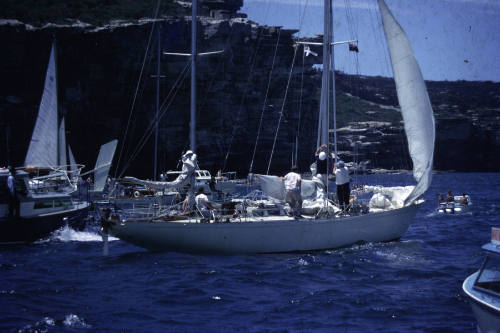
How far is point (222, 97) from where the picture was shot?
2579 inches

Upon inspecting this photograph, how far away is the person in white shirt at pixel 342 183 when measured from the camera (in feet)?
59.6

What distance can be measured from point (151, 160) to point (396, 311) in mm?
56043

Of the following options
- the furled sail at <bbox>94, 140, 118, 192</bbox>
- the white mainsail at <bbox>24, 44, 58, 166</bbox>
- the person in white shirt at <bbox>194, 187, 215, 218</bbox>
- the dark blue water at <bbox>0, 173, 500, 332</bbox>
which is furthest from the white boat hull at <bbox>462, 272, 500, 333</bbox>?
the furled sail at <bbox>94, 140, 118, 192</bbox>

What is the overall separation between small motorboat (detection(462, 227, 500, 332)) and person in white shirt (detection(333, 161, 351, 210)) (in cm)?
917

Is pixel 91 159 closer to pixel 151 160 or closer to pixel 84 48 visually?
pixel 151 160

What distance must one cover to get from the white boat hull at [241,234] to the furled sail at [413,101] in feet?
9.29

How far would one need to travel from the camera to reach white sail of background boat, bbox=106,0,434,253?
16.4 meters

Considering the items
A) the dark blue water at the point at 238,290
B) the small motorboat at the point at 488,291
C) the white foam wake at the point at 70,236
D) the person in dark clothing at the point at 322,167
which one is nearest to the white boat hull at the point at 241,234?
the dark blue water at the point at 238,290

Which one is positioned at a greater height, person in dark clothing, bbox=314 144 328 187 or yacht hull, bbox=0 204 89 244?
person in dark clothing, bbox=314 144 328 187

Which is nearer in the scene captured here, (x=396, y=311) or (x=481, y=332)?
(x=481, y=332)

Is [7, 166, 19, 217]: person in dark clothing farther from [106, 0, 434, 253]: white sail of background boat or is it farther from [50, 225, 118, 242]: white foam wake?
[106, 0, 434, 253]: white sail of background boat

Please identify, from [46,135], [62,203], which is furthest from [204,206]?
[46,135]

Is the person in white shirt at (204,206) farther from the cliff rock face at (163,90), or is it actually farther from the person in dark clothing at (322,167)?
the cliff rock face at (163,90)

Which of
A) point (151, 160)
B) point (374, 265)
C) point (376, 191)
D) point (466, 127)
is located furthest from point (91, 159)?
point (466, 127)
